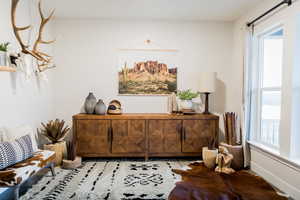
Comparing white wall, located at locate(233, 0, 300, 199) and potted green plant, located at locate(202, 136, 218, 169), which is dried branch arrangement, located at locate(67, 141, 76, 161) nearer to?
potted green plant, located at locate(202, 136, 218, 169)

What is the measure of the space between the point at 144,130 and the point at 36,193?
1.73m

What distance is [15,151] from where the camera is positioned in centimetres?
214

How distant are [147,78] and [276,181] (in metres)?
2.56

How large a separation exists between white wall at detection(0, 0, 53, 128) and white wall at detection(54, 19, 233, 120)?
0.50 m

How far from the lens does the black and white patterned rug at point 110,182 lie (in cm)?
230

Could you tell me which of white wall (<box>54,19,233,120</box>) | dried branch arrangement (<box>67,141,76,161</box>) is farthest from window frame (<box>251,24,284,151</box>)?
dried branch arrangement (<box>67,141,76,161</box>)

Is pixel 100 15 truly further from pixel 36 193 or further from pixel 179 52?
pixel 36 193

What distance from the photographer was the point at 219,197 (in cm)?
222

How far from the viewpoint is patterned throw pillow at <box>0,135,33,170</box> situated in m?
2.00

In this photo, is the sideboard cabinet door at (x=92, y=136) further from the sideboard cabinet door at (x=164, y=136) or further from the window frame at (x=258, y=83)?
the window frame at (x=258, y=83)

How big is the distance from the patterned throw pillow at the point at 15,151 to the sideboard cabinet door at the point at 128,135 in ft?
4.31

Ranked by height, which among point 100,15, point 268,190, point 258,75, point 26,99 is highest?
point 100,15

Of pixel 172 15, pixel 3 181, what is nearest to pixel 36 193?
pixel 3 181

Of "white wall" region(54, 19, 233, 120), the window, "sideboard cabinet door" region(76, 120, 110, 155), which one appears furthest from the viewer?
"white wall" region(54, 19, 233, 120)
